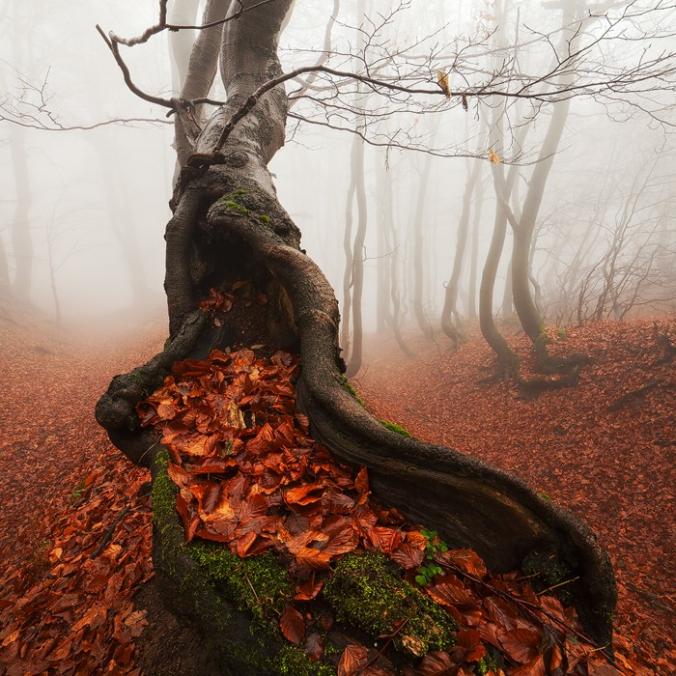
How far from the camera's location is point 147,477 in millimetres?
3115

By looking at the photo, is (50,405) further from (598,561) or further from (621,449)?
(621,449)

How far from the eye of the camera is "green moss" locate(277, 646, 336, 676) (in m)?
1.20

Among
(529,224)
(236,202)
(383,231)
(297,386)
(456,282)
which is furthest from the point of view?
(383,231)

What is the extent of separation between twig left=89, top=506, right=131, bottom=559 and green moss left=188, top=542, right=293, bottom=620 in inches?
60.4

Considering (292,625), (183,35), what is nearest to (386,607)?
(292,625)

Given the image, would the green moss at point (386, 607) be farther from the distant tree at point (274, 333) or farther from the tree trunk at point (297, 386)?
the distant tree at point (274, 333)

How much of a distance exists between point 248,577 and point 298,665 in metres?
0.34

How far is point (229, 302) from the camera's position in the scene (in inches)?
122

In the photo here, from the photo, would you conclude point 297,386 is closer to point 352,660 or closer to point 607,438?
point 352,660

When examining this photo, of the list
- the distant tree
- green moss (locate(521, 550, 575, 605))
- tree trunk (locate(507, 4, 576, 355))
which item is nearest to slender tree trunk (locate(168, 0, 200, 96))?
the distant tree

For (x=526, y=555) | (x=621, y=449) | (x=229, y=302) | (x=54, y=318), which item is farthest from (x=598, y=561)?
(x=54, y=318)

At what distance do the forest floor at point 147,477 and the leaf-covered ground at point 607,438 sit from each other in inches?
0.7

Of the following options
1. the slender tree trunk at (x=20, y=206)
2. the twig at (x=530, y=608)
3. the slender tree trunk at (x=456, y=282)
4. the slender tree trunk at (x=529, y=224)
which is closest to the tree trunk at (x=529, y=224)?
the slender tree trunk at (x=529, y=224)

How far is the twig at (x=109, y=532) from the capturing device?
2451 millimetres
